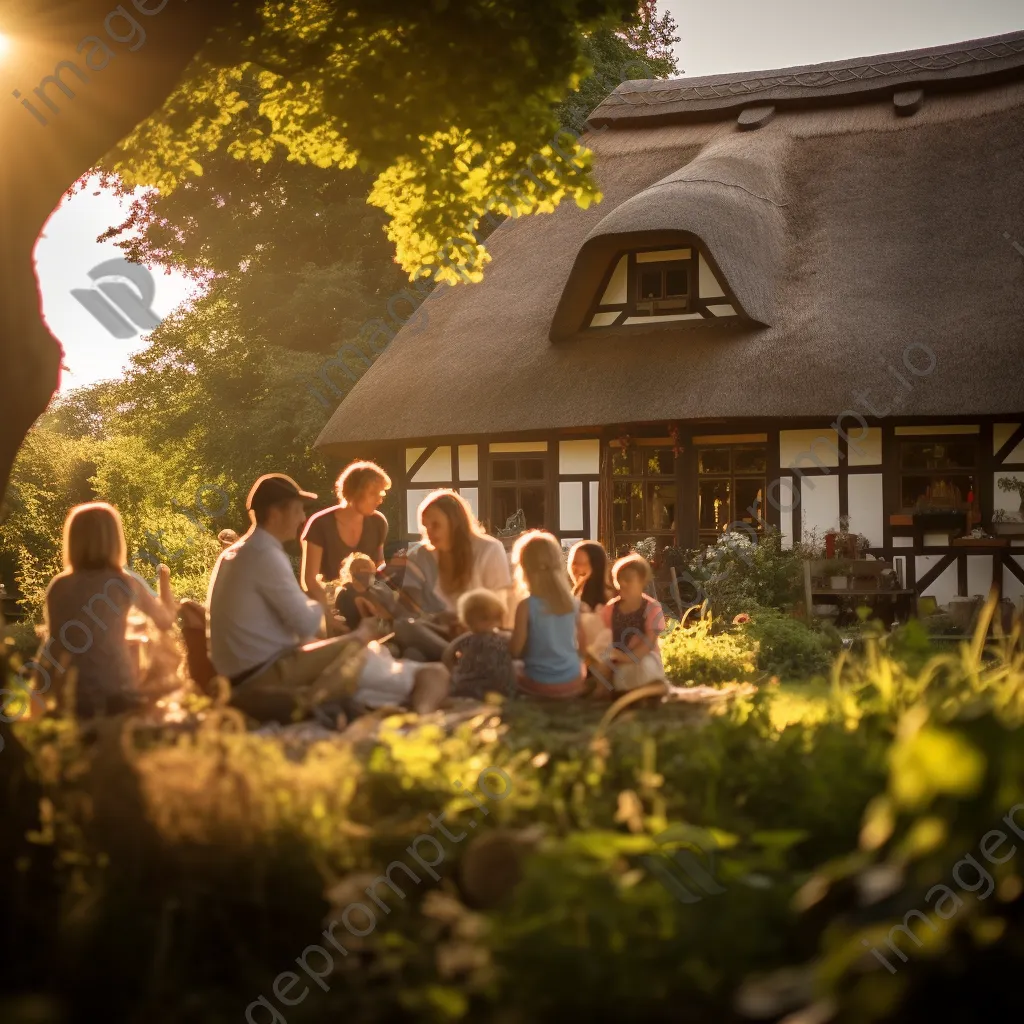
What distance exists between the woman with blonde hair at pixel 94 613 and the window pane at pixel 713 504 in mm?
12642

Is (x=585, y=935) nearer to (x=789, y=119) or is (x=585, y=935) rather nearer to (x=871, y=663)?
(x=871, y=663)

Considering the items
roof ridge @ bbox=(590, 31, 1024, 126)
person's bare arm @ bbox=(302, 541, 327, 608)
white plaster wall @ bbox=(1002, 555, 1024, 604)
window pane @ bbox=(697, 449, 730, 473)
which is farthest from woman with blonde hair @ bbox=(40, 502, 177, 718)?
roof ridge @ bbox=(590, 31, 1024, 126)

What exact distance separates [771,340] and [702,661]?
7.85 m

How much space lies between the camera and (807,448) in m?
17.9

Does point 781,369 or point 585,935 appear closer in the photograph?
point 585,935

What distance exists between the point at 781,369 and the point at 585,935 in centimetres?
1494

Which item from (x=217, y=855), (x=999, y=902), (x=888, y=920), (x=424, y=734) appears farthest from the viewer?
(x=424, y=734)

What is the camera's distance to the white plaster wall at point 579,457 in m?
19.5

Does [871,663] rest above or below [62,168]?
below

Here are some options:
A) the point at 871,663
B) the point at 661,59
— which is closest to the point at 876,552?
the point at 871,663

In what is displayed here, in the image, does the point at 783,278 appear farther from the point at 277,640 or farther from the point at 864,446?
the point at 277,640

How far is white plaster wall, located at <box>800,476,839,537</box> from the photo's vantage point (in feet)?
58.3

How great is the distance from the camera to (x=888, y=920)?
8.51 ft

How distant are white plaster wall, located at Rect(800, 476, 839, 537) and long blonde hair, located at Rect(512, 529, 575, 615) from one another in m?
10.7
